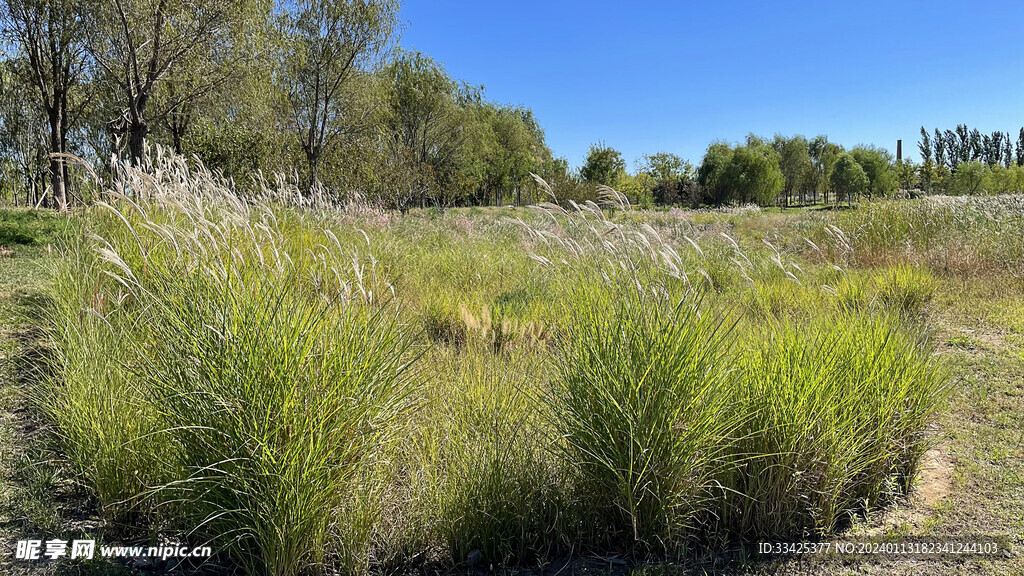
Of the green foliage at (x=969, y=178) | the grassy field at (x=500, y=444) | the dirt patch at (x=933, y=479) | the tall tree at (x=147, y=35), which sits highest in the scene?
the green foliage at (x=969, y=178)

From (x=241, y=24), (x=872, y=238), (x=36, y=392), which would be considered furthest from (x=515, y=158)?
(x=36, y=392)

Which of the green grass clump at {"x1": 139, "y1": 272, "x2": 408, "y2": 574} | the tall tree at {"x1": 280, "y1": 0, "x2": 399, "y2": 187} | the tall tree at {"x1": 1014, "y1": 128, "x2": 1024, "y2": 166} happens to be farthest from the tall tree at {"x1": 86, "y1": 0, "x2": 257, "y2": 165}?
the tall tree at {"x1": 1014, "y1": 128, "x2": 1024, "y2": 166}

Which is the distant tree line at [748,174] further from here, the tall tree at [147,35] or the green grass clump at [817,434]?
the green grass clump at [817,434]

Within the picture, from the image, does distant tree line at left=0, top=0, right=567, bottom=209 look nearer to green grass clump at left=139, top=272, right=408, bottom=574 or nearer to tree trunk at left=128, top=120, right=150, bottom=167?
tree trunk at left=128, top=120, right=150, bottom=167

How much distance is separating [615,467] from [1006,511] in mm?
1558

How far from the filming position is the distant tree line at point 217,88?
9.99m

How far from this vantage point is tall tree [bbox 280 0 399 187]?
45.0 ft

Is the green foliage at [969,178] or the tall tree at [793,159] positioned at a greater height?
the tall tree at [793,159]

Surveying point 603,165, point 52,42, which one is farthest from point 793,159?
point 52,42

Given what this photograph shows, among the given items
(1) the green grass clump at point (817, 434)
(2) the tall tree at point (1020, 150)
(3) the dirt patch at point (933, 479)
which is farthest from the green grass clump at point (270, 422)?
(2) the tall tree at point (1020, 150)

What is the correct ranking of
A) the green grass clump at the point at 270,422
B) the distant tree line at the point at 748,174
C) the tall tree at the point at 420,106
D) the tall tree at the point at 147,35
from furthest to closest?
the distant tree line at the point at 748,174 < the tall tree at the point at 420,106 < the tall tree at the point at 147,35 < the green grass clump at the point at 270,422

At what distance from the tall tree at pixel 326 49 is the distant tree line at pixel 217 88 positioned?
34 mm

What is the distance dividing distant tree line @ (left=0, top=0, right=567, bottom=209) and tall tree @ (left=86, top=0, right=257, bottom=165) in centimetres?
3

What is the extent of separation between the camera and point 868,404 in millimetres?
→ 1935
